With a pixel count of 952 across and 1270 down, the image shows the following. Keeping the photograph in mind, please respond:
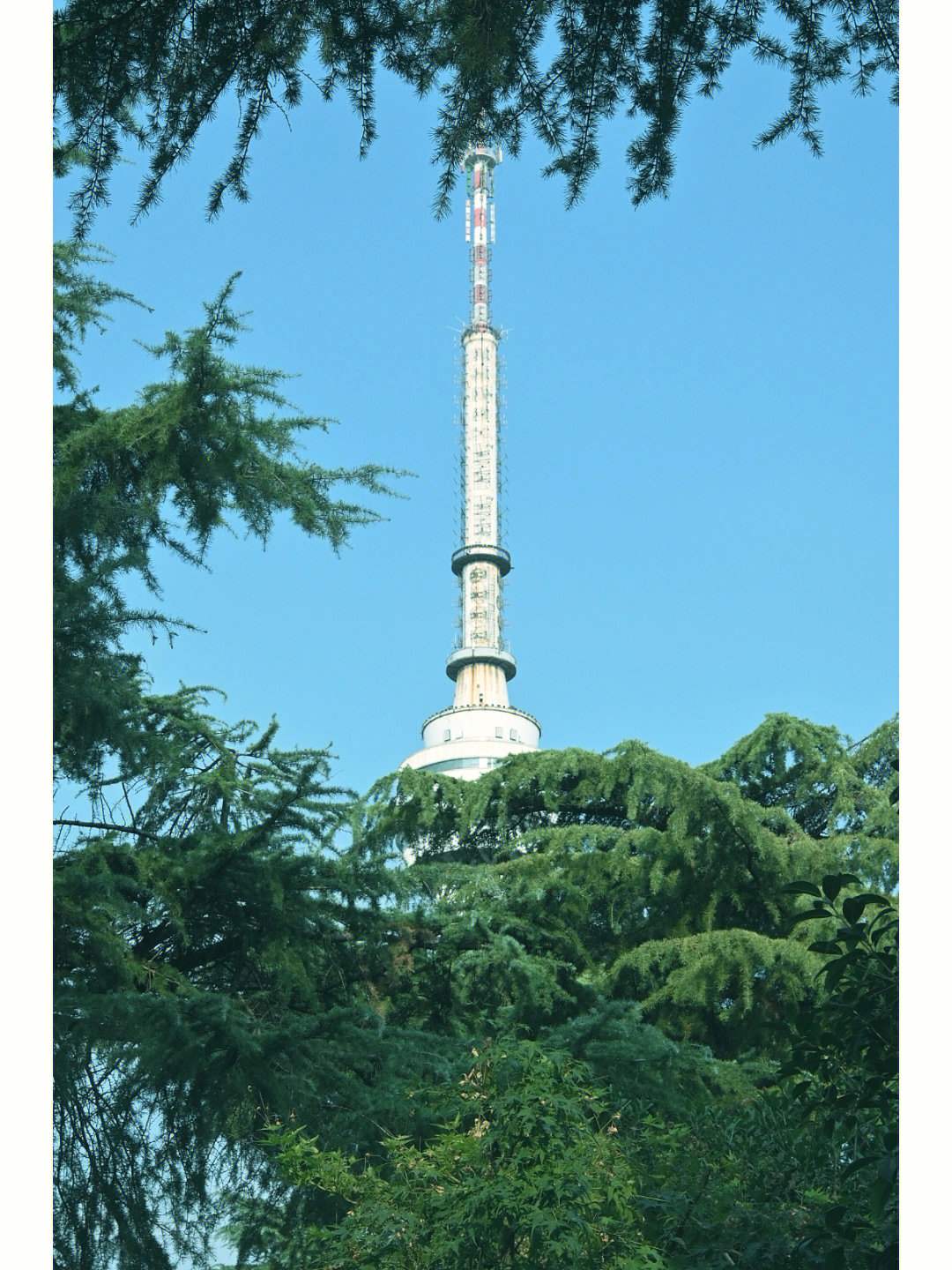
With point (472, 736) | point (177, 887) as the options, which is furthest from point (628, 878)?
point (472, 736)

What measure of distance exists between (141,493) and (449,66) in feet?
11.5

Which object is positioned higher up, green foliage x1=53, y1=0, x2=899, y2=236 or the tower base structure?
the tower base structure

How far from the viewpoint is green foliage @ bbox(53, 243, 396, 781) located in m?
5.56

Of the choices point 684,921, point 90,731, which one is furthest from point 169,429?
point 684,921

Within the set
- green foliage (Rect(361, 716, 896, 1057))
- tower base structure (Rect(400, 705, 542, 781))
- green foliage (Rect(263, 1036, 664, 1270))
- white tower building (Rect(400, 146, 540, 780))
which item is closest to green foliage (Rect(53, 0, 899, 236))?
green foliage (Rect(263, 1036, 664, 1270))

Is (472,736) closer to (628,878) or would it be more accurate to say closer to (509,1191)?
(628,878)

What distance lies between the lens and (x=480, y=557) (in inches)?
2186

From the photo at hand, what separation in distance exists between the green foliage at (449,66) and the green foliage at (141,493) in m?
2.51

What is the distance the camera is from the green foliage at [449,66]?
3.09 meters

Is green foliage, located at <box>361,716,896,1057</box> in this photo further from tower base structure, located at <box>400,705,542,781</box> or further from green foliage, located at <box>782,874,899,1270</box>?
tower base structure, located at <box>400,705,542,781</box>

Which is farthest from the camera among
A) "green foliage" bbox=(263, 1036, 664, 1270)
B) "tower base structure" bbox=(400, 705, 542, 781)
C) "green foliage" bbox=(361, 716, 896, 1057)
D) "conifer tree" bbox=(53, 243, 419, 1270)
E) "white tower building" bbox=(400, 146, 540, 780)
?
"white tower building" bbox=(400, 146, 540, 780)

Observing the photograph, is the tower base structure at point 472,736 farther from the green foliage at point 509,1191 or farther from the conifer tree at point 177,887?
the green foliage at point 509,1191

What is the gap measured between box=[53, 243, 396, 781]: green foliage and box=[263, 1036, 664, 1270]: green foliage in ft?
7.27
